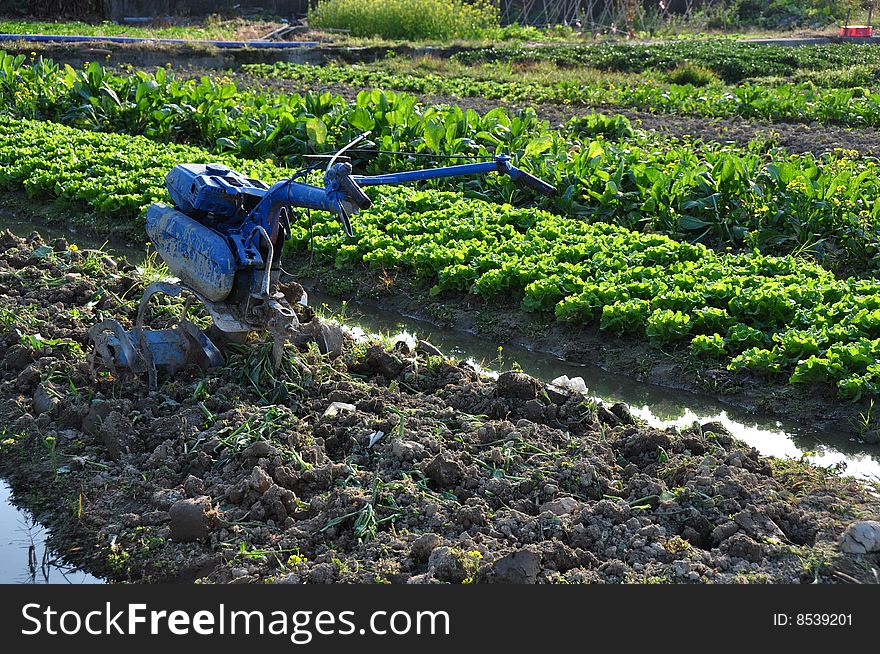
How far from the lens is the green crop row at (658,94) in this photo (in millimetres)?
13758

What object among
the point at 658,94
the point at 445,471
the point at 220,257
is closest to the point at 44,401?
the point at 220,257

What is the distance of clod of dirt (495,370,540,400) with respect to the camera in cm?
547

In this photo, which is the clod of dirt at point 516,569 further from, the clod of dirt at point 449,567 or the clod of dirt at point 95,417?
the clod of dirt at point 95,417

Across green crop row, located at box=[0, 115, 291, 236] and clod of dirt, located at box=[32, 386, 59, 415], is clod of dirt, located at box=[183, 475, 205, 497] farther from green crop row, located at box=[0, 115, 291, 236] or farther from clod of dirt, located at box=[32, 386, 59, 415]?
green crop row, located at box=[0, 115, 291, 236]

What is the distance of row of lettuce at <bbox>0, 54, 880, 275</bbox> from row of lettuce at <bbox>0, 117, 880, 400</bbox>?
Answer: 52cm

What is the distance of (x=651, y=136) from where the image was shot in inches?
476

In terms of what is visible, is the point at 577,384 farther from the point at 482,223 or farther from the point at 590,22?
the point at 590,22

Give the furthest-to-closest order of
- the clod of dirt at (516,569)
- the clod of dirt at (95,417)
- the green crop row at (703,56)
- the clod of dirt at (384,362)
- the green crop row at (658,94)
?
the green crop row at (703,56)
the green crop row at (658,94)
the clod of dirt at (384,362)
the clod of dirt at (95,417)
the clod of dirt at (516,569)

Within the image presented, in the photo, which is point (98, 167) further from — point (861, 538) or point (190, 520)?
point (861, 538)

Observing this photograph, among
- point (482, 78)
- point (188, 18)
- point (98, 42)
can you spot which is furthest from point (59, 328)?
point (188, 18)

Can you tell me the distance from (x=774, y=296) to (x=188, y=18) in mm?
23980

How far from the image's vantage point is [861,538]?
13.5 ft

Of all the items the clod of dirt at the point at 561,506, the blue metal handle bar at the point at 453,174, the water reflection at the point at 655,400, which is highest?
the blue metal handle bar at the point at 453,174

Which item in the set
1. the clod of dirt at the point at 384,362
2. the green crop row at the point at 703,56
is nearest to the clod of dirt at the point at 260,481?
the clod of dirt at the point at 384,362
